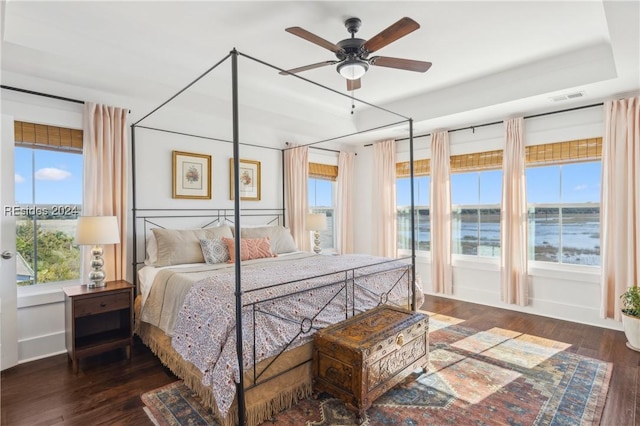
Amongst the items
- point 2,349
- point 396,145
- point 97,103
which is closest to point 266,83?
point 97,103

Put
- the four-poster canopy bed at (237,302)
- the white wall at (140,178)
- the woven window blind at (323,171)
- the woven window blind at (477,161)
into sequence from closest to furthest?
1. the four-poster canopy bed at (237,302)
2. the white wall at (140,178)
3. the woven window blind at (477,161)
4. the woven window blind at (323,171)

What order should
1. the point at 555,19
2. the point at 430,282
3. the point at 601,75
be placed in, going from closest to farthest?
the point at 555,19 < the point at 601,75 < the point at 430,282

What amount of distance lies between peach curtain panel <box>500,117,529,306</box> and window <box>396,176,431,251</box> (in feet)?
3.77

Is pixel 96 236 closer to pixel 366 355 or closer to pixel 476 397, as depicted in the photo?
pixel 366 355

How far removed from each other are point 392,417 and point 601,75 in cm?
355

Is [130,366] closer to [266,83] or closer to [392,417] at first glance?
[392,417]

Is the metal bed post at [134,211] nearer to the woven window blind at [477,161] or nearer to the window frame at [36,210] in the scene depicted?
the window frame at [36,210]

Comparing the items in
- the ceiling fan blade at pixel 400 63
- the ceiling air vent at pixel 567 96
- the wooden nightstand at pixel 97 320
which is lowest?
the wooden nightstand at pixel 97 320

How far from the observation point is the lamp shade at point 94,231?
289 centimetres

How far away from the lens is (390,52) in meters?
3.24

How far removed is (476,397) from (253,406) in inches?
60.8

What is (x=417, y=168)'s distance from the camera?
5.43 meters

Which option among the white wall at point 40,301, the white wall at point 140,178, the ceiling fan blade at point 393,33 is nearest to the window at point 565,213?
the ceiling fan blade at point 393,33

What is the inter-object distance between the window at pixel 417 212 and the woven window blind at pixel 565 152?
1435mm
